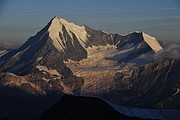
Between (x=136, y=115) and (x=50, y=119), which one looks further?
(x=136, y=115)

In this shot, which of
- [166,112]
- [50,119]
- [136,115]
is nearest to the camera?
[50,119]

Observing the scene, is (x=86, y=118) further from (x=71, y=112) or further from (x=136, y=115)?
(x=136, y=115)

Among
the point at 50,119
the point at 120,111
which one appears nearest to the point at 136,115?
the point at 120,111

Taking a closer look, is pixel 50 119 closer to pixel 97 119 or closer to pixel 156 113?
pixel 97 119

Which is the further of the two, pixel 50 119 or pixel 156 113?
pixel 156 113

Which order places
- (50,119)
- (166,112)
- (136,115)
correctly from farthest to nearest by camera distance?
(166,112) → (136,115) → (50,119)

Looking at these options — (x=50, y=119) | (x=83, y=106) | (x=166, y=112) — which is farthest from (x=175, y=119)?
(x=50, y=119)
